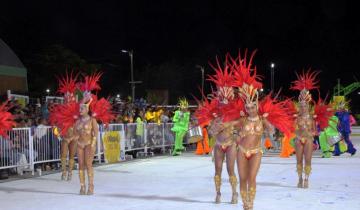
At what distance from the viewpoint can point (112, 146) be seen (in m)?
17.2

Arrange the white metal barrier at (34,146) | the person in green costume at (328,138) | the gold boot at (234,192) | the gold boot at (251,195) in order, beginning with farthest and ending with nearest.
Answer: the person in green costume at (328,138) → the white metal barrier at (34,146) → the gold boot at (234,192) → the gold boot at (251,195)

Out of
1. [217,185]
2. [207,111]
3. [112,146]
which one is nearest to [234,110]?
[207,111]

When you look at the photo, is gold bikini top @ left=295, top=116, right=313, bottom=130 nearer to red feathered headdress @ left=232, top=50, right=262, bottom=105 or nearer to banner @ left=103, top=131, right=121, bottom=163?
red feathered headdress @ left=232, top=50, right=262, bottom=105

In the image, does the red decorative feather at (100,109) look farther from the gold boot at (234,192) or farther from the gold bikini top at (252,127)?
the gold bikini top at (252,127)

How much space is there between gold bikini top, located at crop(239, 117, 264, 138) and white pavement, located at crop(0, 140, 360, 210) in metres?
1.75

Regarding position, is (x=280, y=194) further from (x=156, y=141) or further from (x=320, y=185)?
(x=156, y=141)

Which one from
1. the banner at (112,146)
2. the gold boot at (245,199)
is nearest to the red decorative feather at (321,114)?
the gold boot at (245,199)

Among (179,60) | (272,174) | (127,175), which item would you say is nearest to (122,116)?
(127,175)

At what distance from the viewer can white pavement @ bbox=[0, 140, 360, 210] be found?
9.23 m

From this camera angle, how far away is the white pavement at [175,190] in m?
9.23

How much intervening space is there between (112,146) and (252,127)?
10.1 metres

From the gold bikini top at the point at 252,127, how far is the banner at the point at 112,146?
9635 millimetres

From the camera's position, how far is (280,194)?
406 inches

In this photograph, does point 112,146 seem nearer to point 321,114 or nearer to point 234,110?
point 321,114
